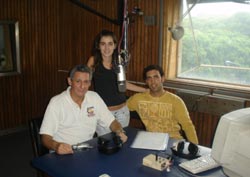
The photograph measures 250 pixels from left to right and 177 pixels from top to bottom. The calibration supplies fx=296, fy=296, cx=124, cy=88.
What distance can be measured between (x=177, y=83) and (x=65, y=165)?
236 centimetres

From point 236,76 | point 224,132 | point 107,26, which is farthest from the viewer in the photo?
point 107,26

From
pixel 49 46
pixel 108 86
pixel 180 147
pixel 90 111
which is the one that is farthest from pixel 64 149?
pixel 49 46

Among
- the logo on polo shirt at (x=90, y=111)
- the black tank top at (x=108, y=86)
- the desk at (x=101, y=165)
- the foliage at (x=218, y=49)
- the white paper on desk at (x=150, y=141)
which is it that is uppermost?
the foliage at (x=218, y=49)

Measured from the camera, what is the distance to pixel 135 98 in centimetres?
294

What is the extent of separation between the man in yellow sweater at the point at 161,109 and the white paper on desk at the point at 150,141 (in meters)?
0.49

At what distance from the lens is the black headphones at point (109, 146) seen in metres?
1.93

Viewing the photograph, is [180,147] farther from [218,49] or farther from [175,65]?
[175,65]

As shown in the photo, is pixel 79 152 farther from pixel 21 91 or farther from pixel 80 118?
pixel 21 91

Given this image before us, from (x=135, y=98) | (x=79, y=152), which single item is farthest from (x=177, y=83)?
(x=79, y=152)

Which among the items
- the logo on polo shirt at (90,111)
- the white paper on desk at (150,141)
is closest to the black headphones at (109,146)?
the white paper on desk at (150,141)

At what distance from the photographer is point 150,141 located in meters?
2.15

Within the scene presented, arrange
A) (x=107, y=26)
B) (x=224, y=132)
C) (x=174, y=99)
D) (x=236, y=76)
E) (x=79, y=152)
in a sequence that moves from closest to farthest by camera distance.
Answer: (x=224, y=132) → (x=79, y=152) → (x=174, y=99) → (x=236, y=76) → (x=107, y=26)

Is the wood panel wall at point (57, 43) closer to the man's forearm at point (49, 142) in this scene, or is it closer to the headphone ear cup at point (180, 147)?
the headphone ear cup at point (180, 147)

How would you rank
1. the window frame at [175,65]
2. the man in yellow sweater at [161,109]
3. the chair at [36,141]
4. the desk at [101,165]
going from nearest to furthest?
the desk at [101,165], the chair at [36,141], the man in yellow sweater at [161,109], the window frame at [175,65]
